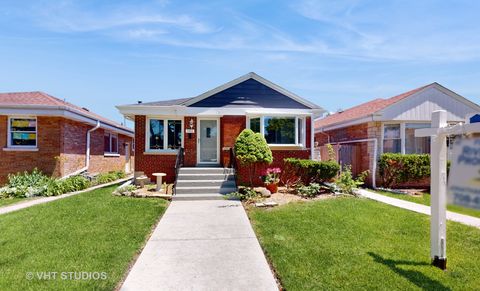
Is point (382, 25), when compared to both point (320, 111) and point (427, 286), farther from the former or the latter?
point (427, 286)

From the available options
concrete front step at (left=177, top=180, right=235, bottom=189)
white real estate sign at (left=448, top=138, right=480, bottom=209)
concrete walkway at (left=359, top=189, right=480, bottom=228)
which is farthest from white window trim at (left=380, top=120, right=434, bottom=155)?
white real estate sign at (left=448, top=138, right=480, bottom=209)

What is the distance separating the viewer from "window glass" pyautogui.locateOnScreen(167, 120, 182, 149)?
1278 cm

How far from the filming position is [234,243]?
17.9ft

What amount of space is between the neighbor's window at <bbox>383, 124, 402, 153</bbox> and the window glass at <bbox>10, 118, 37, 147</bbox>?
1545 cm

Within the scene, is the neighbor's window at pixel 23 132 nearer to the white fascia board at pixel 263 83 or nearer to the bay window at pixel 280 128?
the white fascia board at pixel 263 83

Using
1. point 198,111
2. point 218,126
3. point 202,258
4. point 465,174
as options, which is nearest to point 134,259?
point 202,258

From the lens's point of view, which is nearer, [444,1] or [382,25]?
[444,1]

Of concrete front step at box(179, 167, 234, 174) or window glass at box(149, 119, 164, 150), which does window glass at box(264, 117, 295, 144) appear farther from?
window glass at box(149, 119, 164, 150)

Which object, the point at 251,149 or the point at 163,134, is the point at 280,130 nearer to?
the point at 251,149

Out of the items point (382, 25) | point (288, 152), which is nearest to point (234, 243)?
point (288, 152)

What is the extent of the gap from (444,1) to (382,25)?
2.63 meters

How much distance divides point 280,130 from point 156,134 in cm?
543

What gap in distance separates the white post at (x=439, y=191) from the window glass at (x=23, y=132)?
1471 cm

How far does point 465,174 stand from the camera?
2703 millimetres
